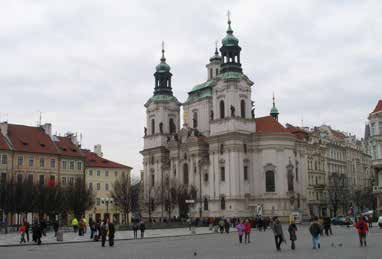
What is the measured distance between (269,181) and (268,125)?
9.58 meters

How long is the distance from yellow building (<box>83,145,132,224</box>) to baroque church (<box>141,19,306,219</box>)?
7.50 m

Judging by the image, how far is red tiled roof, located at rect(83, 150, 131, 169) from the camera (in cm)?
9850

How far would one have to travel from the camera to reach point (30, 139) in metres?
86.9

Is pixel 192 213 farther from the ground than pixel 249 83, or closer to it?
closer to it

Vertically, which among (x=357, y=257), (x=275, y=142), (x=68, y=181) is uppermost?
(x=275, y=142)

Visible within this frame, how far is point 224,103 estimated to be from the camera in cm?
8888

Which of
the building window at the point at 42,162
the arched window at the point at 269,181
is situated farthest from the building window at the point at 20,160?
the arched window at the point at 269,181

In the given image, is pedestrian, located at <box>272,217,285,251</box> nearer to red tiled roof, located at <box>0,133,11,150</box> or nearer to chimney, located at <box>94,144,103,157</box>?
red tiled roof, located at <box>0,133,11,150</box>

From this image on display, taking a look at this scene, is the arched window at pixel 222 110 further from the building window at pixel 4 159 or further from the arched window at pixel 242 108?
the building window at pixel 4 159

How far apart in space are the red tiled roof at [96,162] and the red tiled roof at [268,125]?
2724 centimetres

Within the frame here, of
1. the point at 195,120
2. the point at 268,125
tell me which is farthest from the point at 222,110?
the point at 195,120

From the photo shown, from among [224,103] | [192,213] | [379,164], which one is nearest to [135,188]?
[192,213]

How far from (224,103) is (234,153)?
28.5 feet

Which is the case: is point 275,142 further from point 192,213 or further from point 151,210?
point 151,210
